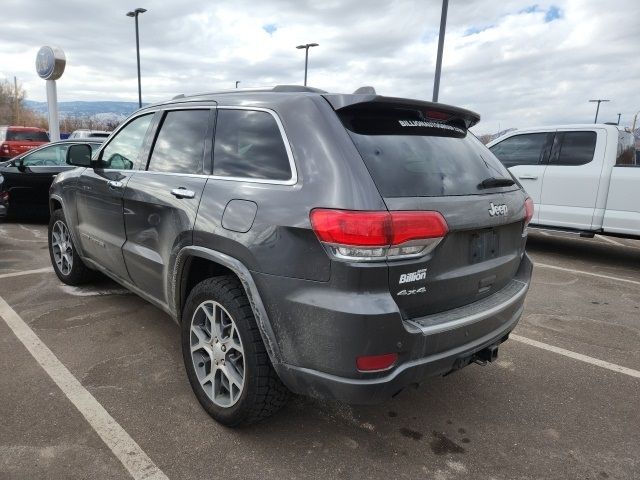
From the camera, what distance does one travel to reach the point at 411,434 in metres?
2.67

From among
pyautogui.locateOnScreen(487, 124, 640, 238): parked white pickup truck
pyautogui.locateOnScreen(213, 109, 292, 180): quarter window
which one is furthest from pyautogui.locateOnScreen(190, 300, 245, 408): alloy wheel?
pyautogui.locateOnScreen(487, 124, 640, 238): parked white pickup truck

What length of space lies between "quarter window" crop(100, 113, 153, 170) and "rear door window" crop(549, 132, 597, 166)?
5.81m

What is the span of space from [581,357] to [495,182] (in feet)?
6.03

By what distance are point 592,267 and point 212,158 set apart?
232 inches

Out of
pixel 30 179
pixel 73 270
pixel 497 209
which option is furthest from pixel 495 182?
pixel 30 179

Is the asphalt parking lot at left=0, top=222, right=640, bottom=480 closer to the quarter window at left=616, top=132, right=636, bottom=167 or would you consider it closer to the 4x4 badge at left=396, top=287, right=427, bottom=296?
the 4x4 badge at left=396, top=287, right=427, bottom=296

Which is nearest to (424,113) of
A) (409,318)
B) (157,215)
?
(409,318)

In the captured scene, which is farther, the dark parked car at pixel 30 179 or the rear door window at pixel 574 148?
the dark parked car at pixel 30 179

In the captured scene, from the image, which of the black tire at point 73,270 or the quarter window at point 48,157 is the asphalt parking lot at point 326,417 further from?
the quarter window at point 48,157

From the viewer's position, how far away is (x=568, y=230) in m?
6.93

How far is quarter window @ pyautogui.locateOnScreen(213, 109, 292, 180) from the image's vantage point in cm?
242

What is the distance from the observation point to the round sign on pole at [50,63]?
46.7ft

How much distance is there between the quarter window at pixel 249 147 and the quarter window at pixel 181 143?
165mm

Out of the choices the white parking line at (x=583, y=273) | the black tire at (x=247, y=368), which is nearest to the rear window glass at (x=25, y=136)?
the white parking line at (x=583, y=273)
